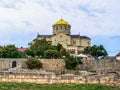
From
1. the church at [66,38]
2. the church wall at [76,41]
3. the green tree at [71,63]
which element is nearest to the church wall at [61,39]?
the church at [66,38]

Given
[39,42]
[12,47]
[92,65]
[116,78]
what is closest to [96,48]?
[39,42]

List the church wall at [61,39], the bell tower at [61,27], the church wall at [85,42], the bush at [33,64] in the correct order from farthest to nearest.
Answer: the church wall at [85,42] < the bell tower at [61,27] < the church wall at [61,39] < the bush at [33,64]

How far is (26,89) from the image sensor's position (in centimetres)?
3056

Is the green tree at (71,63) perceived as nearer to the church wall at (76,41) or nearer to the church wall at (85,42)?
the church wall at (76,41)

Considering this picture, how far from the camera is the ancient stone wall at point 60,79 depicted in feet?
110

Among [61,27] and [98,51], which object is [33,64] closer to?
[98,51]

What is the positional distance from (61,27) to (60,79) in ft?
175

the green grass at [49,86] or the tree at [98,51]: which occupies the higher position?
the tree at [98,51]

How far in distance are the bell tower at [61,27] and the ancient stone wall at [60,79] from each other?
52510 millimetres

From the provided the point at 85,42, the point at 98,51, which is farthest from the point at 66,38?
the point at 98,51

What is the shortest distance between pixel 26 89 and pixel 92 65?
2081 cm

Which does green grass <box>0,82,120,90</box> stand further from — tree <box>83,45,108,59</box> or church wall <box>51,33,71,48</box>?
church wall <box>51,33,71,48</box>

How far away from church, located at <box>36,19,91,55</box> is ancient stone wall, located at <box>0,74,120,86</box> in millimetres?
49846

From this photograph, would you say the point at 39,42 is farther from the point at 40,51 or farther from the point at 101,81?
the point at 101,81
